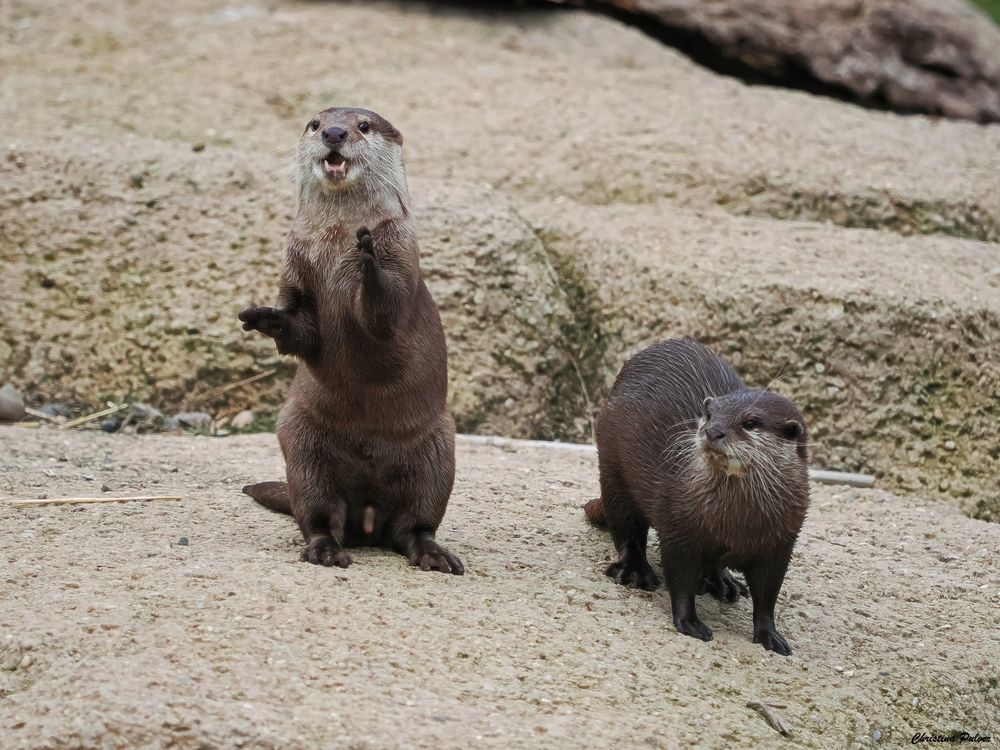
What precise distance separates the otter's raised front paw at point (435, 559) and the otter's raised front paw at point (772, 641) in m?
1.01

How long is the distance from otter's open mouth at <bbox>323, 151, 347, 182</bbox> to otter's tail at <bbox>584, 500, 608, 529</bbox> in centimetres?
169

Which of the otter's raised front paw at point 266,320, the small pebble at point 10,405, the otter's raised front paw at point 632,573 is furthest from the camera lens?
the small pebble at point 10,405

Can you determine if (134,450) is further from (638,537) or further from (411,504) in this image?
(638,537)

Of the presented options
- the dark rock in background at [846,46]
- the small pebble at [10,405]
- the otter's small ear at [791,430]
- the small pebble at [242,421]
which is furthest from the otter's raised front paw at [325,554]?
the dark rock in background at [846,46]

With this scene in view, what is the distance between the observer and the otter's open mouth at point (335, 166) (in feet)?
14.5

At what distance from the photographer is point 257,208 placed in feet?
24.1

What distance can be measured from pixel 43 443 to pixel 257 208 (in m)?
1.96

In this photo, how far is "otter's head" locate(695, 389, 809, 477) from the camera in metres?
4.30

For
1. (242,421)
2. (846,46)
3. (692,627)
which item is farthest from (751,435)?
(846,46)

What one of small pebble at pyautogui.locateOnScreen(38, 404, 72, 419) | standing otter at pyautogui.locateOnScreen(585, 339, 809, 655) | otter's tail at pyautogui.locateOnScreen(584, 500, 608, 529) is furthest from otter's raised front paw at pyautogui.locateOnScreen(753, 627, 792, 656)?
small pebble at pyautogui.locateOnScreen(38, 404, 72, 419)

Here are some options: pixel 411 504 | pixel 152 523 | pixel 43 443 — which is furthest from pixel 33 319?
pixel 411 504

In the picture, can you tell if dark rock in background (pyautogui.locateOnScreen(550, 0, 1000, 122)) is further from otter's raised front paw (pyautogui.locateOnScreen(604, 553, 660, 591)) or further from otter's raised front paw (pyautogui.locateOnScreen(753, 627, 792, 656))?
otter's raised front paw (pyautogui.locateOnScreen(753, 627, 792, 656))

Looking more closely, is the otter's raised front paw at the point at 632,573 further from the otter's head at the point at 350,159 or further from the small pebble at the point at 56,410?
the small pebble at the point at 56,410

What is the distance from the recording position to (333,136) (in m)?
4.39
